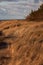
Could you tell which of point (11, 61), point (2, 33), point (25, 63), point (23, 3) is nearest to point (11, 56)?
point (11, 61)

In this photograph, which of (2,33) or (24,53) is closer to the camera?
(24,53)

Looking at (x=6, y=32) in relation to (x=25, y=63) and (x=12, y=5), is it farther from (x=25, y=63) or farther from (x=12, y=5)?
(x=12, y=5)

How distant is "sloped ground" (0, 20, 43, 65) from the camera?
286 inches

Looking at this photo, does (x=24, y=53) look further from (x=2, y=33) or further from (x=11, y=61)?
(x=2, y=33)

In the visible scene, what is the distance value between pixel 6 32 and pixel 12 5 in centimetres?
1736

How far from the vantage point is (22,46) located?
26.5 feet

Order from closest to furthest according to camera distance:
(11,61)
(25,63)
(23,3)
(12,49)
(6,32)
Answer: (25,63) → (11,61) → (12,49) → (6,32) → (23,3)

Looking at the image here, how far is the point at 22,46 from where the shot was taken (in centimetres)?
807

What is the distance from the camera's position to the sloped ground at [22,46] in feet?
23.9

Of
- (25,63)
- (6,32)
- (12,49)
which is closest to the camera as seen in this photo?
(25,63)

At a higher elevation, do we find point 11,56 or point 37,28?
point 37,28

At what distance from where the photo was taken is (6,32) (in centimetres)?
1002

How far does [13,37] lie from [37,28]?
39.2 inches

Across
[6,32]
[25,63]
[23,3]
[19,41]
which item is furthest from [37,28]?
[23,3]
